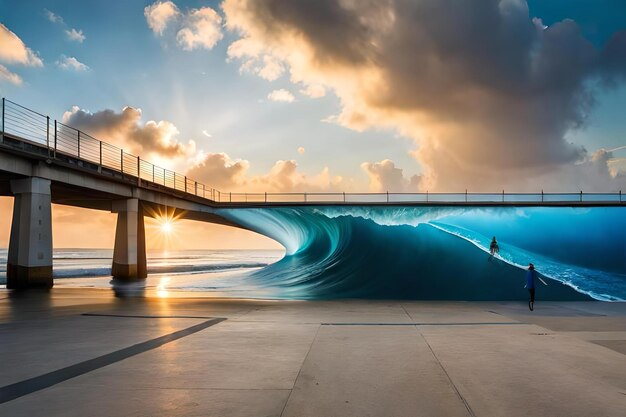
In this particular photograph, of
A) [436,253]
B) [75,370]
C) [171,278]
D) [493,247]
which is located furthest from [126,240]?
[75,370]

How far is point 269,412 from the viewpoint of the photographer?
5750 mm

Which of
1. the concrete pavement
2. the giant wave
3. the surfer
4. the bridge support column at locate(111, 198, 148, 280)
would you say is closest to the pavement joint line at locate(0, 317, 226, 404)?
the concrete pavement

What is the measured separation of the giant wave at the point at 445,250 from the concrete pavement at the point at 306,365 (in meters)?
16.9

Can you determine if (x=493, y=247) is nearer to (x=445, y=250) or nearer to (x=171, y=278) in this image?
(x=445, y=250)

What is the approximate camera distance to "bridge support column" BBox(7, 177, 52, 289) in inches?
1160

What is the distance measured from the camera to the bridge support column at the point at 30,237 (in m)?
29.5

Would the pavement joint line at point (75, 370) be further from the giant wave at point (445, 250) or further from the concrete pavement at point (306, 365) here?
the giant wave at point (445, 250)

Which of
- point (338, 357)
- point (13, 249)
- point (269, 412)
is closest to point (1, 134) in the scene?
point (13, 249)

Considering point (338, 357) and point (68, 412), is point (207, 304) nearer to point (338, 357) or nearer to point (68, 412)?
point (338, 357)

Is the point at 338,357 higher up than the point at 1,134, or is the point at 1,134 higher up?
the point at 1,134

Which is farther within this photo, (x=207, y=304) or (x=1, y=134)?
(x=1, y=134)

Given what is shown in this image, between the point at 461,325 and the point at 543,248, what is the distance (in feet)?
119

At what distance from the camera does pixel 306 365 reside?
8422 millimetres

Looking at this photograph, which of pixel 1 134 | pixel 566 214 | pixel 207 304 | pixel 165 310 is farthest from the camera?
pixel 566 214
